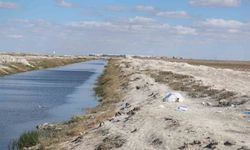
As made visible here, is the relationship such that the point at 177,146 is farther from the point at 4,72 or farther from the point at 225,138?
the point at 4,72

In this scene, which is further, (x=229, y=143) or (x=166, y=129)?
(x=166, y=129)

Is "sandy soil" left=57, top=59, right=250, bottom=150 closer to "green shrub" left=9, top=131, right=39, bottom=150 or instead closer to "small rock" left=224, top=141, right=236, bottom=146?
"small rock" left=224, top=141, right=236, bottom=146

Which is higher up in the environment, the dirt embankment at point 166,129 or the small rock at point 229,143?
the small rock at point 229,143

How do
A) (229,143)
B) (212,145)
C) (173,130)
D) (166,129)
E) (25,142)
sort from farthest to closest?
(25,142)
(166,129)
(173,130)
(212,145)
(229,143)

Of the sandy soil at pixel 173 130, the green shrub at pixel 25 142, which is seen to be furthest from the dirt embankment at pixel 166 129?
the green shrub at pixel 25 142

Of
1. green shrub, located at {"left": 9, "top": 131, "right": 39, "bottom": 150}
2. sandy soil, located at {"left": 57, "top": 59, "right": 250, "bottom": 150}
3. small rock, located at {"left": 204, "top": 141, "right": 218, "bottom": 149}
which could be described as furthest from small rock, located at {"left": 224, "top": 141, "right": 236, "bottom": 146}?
green shrub, located at {"left": 9, "top": 131, "right": 39, "bottom": 150}

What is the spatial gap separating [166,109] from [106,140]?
253 inches

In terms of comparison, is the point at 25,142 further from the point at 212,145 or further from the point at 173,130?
the point at 212,145

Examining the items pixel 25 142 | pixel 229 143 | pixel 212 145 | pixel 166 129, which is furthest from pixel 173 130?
pixel 25 142

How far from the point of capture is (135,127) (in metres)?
22.7

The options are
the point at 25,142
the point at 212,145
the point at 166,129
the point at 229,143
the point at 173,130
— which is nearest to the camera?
the point at 229,143

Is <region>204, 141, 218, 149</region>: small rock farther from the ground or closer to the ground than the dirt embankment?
farther from the ground

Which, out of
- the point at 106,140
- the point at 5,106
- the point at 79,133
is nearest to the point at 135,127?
the point at 106,140

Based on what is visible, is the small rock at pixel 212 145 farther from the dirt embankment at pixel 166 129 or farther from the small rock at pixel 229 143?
the small rock at pixel 229 143
